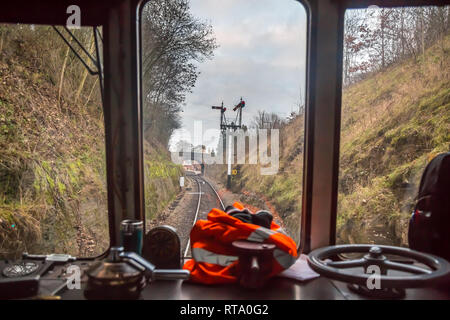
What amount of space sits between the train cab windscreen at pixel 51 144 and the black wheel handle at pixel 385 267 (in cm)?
139

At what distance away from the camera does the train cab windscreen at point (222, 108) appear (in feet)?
6.07

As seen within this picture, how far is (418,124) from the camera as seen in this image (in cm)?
193

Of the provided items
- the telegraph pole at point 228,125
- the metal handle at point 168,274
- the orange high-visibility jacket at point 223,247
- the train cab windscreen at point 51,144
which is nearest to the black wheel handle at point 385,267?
the orange high-visibility jacket at point 223,247

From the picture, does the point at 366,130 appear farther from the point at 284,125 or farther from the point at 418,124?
the point at 284,125

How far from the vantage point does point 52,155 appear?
2.25 m

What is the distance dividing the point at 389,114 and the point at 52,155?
→ 2.61 metres

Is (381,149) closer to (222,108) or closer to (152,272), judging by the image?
(222,108)

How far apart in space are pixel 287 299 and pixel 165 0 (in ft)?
6.32

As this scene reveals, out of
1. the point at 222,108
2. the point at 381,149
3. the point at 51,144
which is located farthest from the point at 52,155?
the point at 381,149

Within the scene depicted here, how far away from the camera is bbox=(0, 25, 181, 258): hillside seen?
6.39 feet

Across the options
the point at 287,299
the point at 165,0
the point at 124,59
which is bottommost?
the point at 287,299

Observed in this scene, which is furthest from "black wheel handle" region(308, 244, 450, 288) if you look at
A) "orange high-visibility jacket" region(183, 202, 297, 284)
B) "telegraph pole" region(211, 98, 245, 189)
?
"telegraph pole" region(211, 98, 245, 189)

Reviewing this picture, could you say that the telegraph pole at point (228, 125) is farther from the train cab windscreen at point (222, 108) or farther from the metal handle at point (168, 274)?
the metal handle at point (168, 274)

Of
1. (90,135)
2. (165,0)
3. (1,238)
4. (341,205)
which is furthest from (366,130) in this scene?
(1,238)
